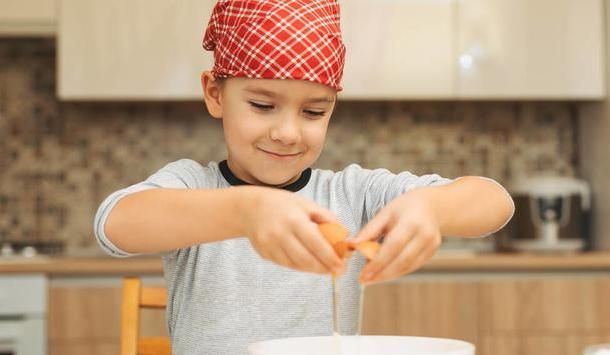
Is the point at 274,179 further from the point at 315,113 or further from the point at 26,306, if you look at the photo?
the point at 26,306

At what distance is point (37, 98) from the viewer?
9.86 feet

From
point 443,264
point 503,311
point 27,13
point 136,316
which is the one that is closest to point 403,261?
point 136,316

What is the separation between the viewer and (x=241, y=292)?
1.16 metres

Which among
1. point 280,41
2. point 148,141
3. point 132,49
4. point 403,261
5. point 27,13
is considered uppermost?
point 27,13

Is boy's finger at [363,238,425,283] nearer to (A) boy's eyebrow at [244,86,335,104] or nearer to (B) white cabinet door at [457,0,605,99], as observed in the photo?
(A) boy's eyebrow at [244,86,335,104]

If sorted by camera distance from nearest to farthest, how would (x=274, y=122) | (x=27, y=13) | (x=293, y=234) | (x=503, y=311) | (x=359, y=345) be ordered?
(x=293, y=234) → (x=359, y=345) → (x=274, y=122) → (x=503, y=311) → (x=27, y=13)

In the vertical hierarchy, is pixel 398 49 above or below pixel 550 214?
above

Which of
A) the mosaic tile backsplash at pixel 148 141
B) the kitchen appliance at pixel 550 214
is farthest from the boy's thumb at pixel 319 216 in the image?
the mosaic tile backsplash at pixel 148 141

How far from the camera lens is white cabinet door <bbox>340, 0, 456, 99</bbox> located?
2.77 meters

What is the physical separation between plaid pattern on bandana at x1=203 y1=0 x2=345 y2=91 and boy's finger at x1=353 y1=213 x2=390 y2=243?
1.10 ft

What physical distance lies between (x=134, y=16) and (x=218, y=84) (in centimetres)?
171

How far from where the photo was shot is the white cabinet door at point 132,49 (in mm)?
2727

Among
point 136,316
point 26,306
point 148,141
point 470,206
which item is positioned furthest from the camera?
point 148,141

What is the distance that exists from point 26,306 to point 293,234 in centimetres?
194
